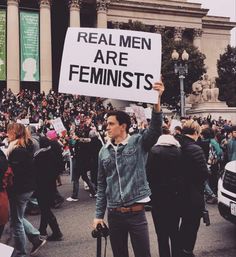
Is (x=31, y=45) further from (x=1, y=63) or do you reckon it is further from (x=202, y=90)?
(x=202, y=90)

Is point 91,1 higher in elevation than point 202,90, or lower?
higher

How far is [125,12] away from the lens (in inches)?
1905

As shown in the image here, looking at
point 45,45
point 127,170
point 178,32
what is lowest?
point 127,170

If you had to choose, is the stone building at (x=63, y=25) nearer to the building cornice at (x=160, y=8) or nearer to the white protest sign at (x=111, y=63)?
the building cornice at (x=160, y=8)

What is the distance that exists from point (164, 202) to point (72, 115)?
20863 millimetres

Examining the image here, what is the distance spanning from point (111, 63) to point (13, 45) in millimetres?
35546

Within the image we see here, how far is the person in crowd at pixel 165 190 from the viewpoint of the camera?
15.5 feet

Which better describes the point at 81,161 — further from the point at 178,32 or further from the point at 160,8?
the point at 178,32

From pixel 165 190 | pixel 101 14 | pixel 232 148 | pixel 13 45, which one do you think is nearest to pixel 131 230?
pixel 165 190

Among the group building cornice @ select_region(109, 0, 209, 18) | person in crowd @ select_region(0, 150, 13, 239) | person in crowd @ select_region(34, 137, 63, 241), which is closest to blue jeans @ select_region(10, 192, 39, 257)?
person in crowd @ select_region(0, 150, 13, 239)

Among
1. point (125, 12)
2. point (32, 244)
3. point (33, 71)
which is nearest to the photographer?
point (32, 244)

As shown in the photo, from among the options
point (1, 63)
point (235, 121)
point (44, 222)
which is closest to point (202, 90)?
point (235, 121)

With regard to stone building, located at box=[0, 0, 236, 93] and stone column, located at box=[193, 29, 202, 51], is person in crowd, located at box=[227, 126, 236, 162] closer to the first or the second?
stone building, located at box=[0, 0, 236, 93]

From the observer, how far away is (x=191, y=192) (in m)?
4.91
